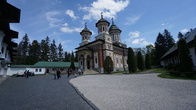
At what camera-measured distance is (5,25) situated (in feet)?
29.7

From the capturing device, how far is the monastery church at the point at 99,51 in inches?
1265

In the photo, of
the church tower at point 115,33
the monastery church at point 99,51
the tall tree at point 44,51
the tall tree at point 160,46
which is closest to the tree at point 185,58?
the monastery church at point 99,51

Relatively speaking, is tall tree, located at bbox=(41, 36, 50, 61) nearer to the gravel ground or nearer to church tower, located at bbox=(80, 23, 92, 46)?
church tower, located at bbox=(80, 23, 92, 46)

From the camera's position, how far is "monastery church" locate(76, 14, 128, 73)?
32.1 meters

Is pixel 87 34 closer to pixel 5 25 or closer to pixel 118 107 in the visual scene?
pixel 5 25

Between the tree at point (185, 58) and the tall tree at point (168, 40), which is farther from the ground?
the tall tree at point (168, 40)

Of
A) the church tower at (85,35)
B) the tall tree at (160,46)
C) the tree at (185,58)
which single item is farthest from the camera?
the tall tree at (160,46)

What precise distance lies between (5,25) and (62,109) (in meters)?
10.1

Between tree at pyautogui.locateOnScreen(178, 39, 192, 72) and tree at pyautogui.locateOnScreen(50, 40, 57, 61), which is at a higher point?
tree at pyautogui.locateOnScreen(50, 40, 57, 61)

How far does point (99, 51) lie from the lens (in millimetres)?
32031

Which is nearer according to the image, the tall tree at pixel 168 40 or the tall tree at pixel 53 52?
the tall tree at pixel 168 40

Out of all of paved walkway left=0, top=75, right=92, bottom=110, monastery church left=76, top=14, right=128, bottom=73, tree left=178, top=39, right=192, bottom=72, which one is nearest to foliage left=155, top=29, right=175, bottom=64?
monastery church left=76, top=14, right=128, bottom=73

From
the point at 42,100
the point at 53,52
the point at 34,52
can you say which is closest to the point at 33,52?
the point at 34,52

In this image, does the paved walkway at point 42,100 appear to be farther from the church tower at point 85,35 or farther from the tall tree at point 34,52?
the tall tree at point 34,52
